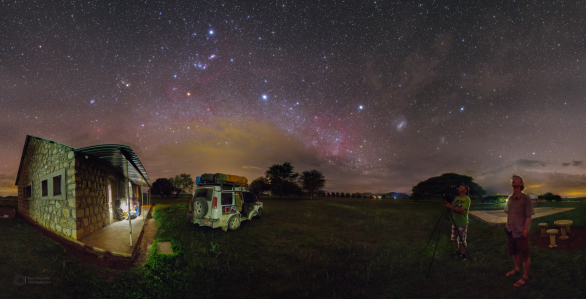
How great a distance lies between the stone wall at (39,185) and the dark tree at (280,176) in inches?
1076

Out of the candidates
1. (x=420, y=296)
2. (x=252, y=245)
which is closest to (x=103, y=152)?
(x=252, y=245)

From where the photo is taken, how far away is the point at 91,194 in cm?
1062

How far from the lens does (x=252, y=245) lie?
8570mm

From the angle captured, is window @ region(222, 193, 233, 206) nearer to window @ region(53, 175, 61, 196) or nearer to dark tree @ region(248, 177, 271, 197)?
window @ region(53, 175, 61, 196)

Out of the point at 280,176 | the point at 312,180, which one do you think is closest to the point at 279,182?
the point at 280,176

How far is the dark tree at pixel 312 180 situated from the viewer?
44.8 meters

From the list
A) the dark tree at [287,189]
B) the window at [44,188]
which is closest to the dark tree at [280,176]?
the dark tree at [287,189]

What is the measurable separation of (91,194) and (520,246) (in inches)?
594

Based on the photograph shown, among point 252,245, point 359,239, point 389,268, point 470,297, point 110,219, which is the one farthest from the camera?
point 110,219

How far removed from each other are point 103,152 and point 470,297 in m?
12.6

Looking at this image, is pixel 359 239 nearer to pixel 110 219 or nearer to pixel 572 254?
pixel 572 254

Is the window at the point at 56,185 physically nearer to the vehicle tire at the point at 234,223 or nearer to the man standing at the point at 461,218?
the vehicle tire at the point at 234,223

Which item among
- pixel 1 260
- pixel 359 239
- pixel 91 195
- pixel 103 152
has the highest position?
pixel 103 152

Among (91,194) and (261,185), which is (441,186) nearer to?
(91,194)
